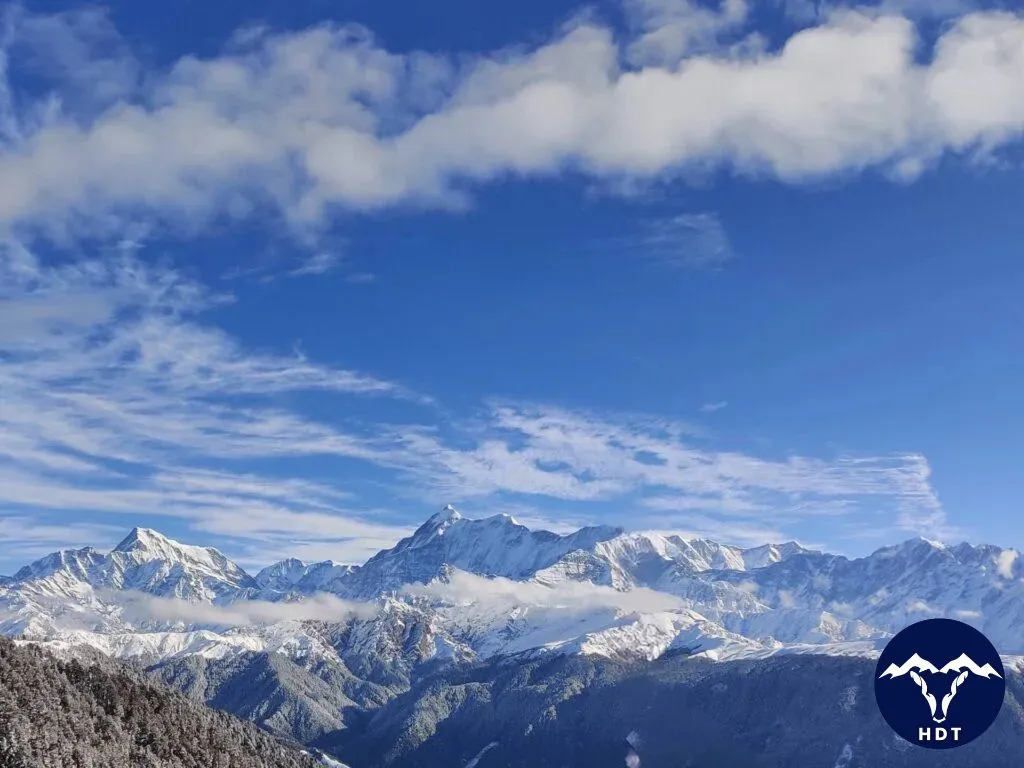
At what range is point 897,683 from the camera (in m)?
134

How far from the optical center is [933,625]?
439 ft

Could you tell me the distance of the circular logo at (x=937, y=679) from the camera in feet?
435

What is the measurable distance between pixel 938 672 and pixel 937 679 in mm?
1103

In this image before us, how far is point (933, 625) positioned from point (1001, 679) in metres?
13.2

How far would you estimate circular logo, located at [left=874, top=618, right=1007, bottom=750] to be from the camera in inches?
5221

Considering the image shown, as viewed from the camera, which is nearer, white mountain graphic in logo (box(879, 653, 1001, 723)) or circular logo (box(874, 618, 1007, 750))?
circular logo (box(874, 618, 1007, 750))

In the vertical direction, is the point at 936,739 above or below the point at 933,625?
below

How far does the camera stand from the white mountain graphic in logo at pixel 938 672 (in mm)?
132875

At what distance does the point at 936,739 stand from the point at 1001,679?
40.6ft

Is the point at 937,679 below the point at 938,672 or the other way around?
below

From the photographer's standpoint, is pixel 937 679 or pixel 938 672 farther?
pixel 937 679

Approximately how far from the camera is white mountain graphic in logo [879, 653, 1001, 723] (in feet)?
436

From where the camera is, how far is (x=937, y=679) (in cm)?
13475

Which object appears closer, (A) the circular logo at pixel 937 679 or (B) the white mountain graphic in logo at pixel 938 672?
(A) the circular logo at pixel 937 679
